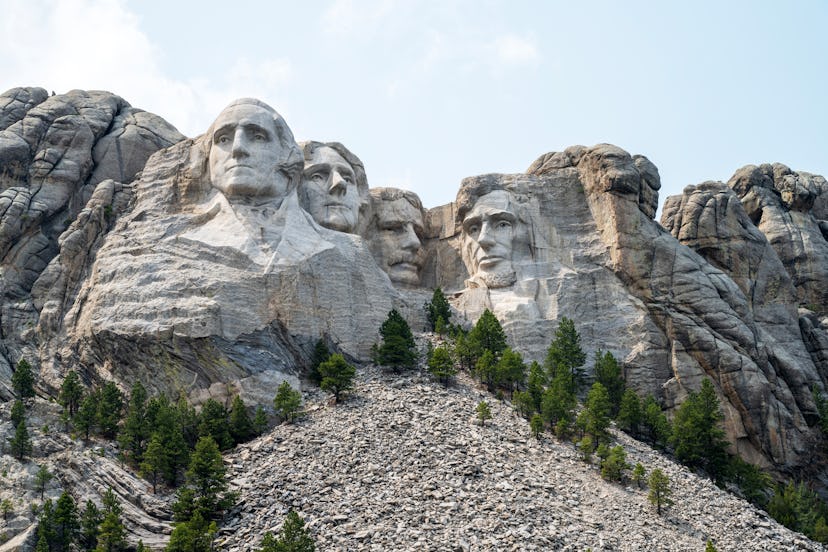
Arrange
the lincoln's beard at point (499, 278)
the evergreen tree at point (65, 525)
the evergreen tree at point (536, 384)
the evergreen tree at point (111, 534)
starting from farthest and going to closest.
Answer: the lincoln's beard at point (499, 278) → the evergreen tree at point (536, 384) → the evergreen tree at point (65, 525) → the evergreen tree at point (111, 534)

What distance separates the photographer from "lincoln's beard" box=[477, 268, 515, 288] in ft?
184

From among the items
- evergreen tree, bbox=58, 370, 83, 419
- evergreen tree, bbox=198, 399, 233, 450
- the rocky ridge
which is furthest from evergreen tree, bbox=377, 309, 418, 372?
evergreen tree, bbox=58, 370, 83, 419

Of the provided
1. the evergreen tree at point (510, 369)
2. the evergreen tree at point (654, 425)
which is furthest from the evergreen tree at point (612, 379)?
the evergreen tree at point (510, 369)

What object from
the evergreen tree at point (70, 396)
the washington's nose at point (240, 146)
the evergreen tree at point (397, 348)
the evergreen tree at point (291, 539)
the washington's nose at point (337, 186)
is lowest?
the evergreen tree at point (291, 539)

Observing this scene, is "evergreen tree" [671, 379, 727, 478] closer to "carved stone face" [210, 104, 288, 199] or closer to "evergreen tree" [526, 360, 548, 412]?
"evergreen tree" [526, 360, 548, 412]

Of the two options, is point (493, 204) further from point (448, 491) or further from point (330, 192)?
point (448, 491)

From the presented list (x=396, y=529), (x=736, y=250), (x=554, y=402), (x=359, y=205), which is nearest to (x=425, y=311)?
(x=359, y=205)

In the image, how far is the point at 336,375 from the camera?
47750 millimetres

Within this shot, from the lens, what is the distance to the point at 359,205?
2234 inches

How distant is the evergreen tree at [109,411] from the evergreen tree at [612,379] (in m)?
16.6

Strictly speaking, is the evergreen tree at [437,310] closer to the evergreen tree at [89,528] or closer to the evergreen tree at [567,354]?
the evergreen tree at [567,354]

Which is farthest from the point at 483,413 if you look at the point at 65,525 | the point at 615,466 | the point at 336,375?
the point at 65,525

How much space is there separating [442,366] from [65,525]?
14149 millimetres

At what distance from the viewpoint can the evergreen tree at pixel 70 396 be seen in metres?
46.8
